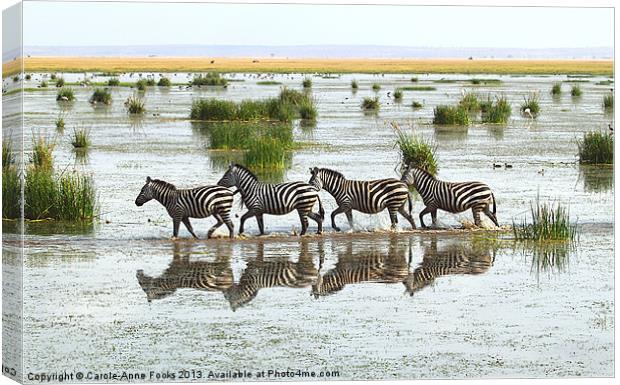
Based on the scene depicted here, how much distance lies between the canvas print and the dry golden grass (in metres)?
0.05

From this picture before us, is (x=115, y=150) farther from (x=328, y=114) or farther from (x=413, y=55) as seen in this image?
(x=413, y=55)

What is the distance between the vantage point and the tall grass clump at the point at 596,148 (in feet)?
51.4

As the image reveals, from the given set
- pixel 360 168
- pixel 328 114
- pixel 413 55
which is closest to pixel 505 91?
pixel 328 114

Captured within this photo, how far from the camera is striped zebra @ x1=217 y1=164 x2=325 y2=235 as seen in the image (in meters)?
15.9

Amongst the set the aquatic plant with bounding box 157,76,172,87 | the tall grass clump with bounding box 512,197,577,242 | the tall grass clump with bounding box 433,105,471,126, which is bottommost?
the tall grass clump with bounding box 512,197,577,242

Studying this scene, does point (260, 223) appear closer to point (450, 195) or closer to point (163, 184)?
point (163, 184)

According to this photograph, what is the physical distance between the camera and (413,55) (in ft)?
48.0

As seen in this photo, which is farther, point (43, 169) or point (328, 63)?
point (43, 169)

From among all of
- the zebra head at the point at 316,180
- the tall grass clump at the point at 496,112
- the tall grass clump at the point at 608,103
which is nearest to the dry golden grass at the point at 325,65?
the tall grass clump at the point at 608,103

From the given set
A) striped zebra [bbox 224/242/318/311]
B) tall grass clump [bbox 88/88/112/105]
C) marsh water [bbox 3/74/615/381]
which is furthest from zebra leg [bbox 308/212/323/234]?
tall grass clump [bbox 88/88/112/105]

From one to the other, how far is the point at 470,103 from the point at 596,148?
21.8 ft

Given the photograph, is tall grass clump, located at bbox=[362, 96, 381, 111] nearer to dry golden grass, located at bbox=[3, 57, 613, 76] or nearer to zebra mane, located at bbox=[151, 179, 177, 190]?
dry golden grass, located at bbox=[3, 57, 613, 76]

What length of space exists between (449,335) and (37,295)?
361cm

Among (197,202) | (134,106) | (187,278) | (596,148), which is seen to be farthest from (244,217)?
(134,106)
